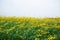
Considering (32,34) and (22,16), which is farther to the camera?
(22,16)

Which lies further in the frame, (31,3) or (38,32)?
(31,3)

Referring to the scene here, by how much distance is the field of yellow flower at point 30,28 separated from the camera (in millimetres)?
2475

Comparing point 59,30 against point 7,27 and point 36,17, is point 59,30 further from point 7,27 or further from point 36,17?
point 7,27

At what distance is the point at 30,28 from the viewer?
2.52 m

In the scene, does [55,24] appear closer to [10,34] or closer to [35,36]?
[35,36]

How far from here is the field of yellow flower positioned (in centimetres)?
247

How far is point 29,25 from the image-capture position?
256cm

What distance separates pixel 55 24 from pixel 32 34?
1.19 feet

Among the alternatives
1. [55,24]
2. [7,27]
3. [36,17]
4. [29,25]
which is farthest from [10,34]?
[55,24]

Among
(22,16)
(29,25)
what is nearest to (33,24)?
(29,25)

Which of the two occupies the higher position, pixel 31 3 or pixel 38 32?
pixel 31 3

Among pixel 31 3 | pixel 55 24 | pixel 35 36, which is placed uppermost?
pixel 31 3

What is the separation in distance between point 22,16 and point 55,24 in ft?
1.68

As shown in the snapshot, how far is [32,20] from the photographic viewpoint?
2.63 meters
